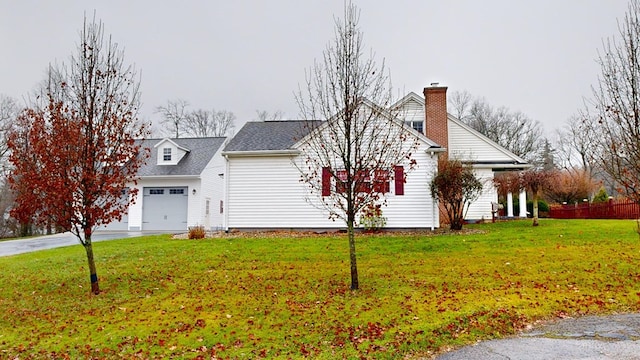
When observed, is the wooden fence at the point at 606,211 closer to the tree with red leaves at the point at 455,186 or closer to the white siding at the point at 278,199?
the tree with red leaves at the point at 455,186

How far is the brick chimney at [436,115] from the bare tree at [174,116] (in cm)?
3420

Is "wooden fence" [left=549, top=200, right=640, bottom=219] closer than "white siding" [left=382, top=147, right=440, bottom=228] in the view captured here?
No

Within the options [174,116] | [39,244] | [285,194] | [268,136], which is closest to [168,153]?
[39,244]

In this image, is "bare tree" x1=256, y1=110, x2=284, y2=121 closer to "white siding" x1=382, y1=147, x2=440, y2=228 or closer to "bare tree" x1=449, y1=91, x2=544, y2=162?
"bare tree" x1=449, y1=91, x2=544, y2=162

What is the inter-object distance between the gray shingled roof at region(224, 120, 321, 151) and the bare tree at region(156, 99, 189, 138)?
97.6 feet

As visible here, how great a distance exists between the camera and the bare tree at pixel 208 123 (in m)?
47.4

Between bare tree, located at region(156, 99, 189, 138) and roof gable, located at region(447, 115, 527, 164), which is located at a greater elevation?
bare tree, located at region(156, 99, 189, 138)

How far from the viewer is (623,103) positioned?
729 cm

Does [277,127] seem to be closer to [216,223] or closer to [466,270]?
[216,223]

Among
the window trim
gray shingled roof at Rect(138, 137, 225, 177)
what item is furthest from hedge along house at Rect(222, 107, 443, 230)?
the window trim

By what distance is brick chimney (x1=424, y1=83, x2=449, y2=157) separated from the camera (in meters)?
18.8

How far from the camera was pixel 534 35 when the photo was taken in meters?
15.3

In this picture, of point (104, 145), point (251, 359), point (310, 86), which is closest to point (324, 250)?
point (310, 86)

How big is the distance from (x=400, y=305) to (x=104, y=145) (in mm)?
6381
